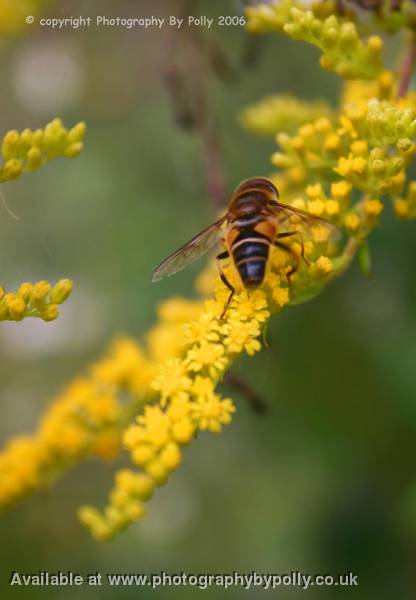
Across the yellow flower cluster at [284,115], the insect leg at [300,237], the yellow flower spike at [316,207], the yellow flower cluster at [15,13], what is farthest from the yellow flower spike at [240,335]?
the yellow flower cluster at [15,13]

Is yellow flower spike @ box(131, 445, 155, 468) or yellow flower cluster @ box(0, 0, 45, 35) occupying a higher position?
yellow flower cluster @ box(0, 0, 45, 35)

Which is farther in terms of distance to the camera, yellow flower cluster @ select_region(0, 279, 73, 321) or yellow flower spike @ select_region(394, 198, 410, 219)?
yellow flower spike @ select_region(394, 198, 410, 219)

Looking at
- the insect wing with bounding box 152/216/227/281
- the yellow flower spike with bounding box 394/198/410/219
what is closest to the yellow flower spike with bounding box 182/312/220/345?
the insect wing with bounding box 152/216/227/281

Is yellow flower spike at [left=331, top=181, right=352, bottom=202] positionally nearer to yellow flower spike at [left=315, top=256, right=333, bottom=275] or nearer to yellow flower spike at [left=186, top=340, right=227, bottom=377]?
yellow flower spike at [left=315, top=256, right=333, bottom=275]

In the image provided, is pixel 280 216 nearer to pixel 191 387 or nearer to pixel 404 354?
pixel 191 387

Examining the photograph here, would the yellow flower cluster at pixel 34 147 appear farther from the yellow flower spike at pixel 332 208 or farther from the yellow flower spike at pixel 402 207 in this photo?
the yellow flower spike at pixel 402 207

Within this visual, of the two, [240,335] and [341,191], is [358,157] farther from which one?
[240,335]

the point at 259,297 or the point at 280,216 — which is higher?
the point at 280,216

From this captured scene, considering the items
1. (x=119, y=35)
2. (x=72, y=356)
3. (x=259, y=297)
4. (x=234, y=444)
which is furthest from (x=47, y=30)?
(x=259, y=297)
